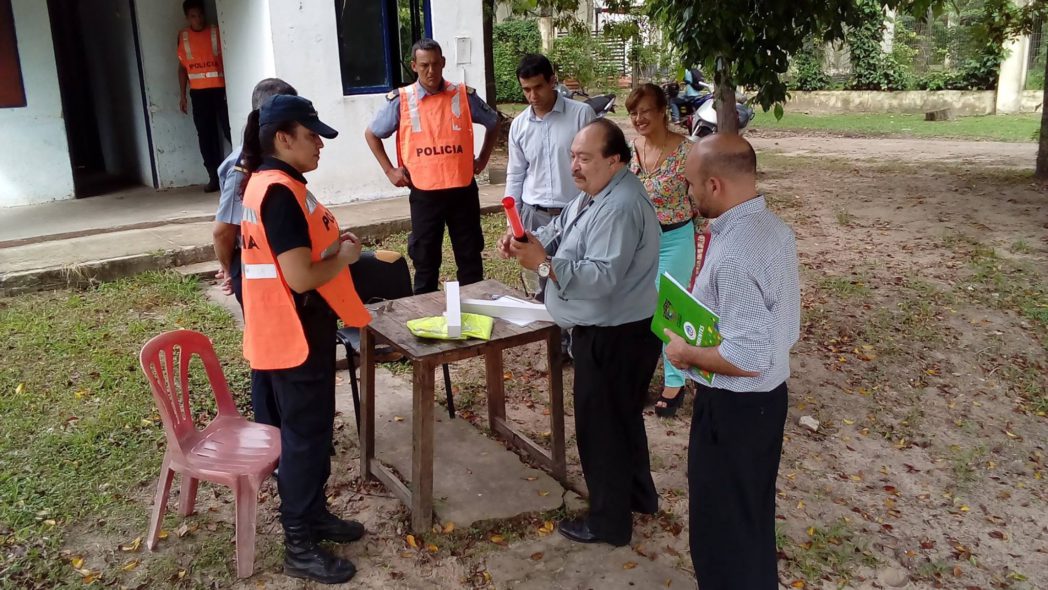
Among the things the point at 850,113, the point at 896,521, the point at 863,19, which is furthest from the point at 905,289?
the point at 850,113

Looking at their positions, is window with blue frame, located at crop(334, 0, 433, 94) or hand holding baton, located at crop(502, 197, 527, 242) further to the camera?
window with blue frame, located at crop(334, 0, 433, 94)

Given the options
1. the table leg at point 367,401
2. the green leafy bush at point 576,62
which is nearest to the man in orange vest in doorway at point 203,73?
the table leg at point 367,401

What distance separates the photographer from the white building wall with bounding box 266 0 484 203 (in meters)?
7.80

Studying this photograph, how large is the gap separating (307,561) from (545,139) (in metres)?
2.69

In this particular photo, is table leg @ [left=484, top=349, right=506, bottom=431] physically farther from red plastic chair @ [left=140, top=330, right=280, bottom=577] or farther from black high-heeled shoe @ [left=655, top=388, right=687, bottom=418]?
red plastic chair @ [left=140, top=330, right=280, bottom=577]

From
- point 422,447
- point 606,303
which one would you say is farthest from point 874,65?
point 422,447

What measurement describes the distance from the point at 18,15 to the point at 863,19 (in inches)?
301

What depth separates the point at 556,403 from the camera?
3781 millimetres

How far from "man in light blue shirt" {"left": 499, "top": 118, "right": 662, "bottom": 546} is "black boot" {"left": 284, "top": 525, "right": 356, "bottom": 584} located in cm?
92

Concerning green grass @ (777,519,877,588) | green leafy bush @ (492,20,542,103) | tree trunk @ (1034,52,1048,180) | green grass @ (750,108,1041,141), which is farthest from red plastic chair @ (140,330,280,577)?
green leafy bush @ (492,20,542,103)

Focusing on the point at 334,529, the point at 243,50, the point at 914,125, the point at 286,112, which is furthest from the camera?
the point at 914,125

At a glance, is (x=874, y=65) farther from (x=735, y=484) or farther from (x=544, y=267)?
(x=735, y=484)

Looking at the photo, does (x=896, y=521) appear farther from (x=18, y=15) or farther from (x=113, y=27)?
(x=113, y=27)

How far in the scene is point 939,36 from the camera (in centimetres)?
1912
